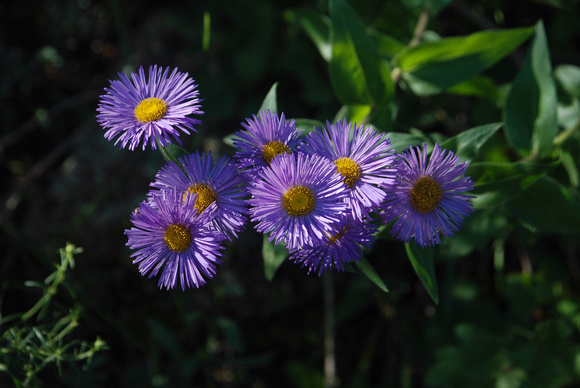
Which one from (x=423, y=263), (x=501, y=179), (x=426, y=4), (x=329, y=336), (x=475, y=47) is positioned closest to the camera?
(x=423, y=263)

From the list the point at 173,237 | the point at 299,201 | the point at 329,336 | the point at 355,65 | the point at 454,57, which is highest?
the point at 454,57

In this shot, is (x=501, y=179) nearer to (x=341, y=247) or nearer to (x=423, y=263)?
(x=423, y=263)

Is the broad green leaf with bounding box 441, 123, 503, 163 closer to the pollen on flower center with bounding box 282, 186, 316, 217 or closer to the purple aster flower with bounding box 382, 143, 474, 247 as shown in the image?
the purple aster flower with bounding box 382, 143, 474, 247

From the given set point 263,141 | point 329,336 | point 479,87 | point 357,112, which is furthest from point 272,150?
point 329,336

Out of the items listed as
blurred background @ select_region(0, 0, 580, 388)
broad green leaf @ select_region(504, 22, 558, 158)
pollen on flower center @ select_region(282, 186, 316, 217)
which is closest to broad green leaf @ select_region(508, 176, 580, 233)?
broad green leaf @ select_region(504, 22, 558, 158)

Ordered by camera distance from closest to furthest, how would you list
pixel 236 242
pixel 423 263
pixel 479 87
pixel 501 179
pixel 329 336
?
pixel 423 263 → pixel 501 179 → pixel 479 87 → pixel 329 336 → pixel 236 242

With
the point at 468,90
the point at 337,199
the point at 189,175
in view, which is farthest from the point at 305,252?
the point at 468,90

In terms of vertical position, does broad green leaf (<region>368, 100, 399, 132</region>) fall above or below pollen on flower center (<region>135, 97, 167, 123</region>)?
above

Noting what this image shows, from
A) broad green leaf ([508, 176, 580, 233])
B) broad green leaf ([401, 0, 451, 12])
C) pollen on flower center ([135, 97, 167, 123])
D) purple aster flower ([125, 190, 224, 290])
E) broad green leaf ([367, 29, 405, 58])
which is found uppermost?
broad green leaf ([401, 0, 451, 12])

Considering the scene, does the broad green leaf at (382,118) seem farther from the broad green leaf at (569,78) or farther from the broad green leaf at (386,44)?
the broad green leaf at (569,78)
